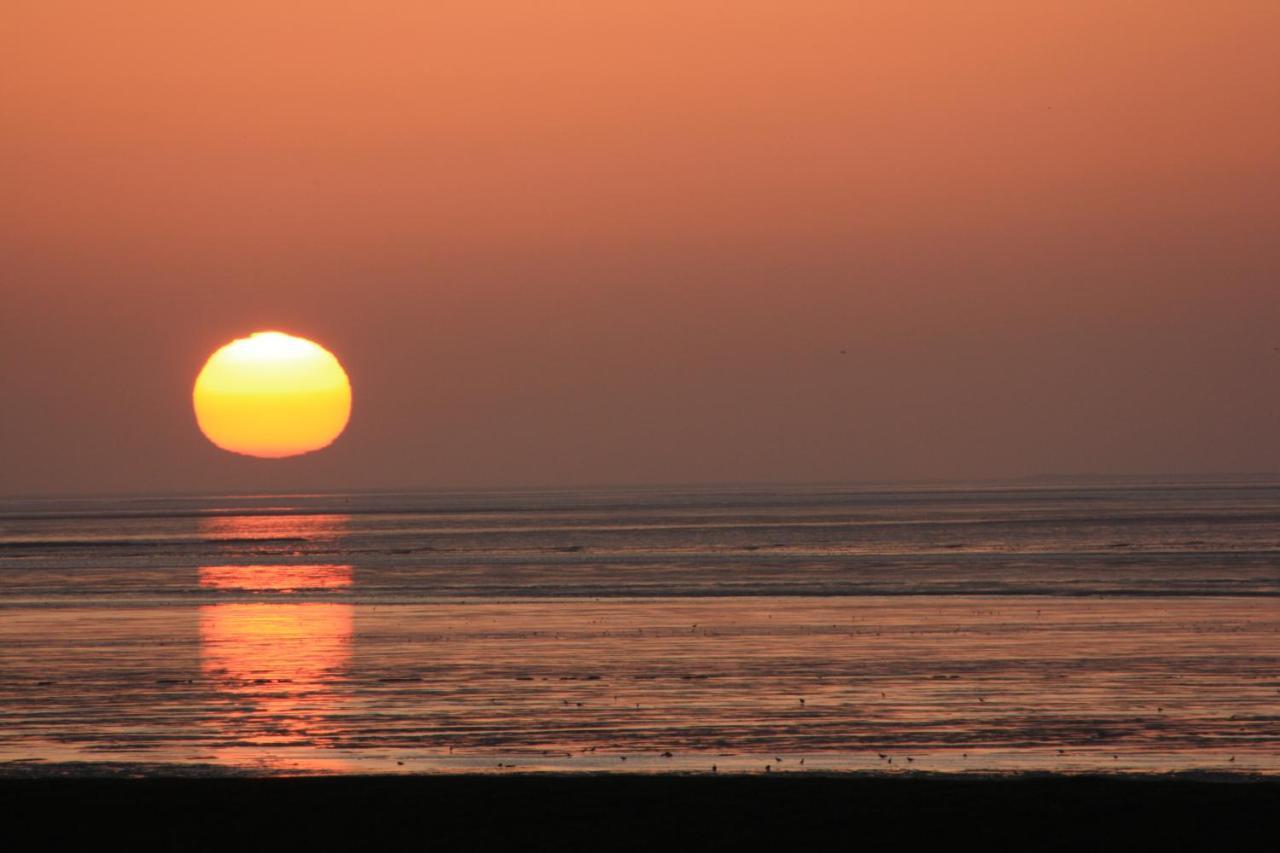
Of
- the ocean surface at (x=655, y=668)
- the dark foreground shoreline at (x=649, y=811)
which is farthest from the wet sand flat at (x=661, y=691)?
the dark foreground shoreline at (x=649, y=811)

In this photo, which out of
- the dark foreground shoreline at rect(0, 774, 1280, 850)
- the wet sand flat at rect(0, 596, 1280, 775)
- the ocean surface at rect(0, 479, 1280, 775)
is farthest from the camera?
the ocean surface at rect(0, 479, 1280, 775)

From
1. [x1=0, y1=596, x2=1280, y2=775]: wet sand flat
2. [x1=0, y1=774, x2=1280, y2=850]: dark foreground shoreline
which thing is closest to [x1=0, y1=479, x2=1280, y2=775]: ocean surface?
[x1=0, y1=596, x2=1280, y2=775]: wet sand flat

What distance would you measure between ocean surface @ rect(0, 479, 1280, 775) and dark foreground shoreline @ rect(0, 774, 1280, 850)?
1417 mm

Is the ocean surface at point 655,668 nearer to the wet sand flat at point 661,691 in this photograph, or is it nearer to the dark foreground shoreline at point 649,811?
the wet sand flat at point 661,691

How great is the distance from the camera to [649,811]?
1667cm

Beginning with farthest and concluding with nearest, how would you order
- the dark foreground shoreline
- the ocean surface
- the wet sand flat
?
1. the ocean surface
2. the wet sand flat
3. the dark foreground shoreline

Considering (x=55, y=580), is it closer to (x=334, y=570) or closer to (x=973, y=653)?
(x=334, y=570)

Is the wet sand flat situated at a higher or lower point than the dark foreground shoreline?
higher

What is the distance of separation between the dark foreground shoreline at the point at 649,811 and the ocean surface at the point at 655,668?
142cm

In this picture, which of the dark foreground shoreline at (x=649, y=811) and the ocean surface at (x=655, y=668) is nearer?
the dark foreground shoreline at (x=649, y=811)

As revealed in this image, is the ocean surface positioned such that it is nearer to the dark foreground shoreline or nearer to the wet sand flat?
the wet sand flat

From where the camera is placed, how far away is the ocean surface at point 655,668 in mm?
21172

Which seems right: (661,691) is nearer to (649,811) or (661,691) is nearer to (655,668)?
(655,668)

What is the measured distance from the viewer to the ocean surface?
21172mm
